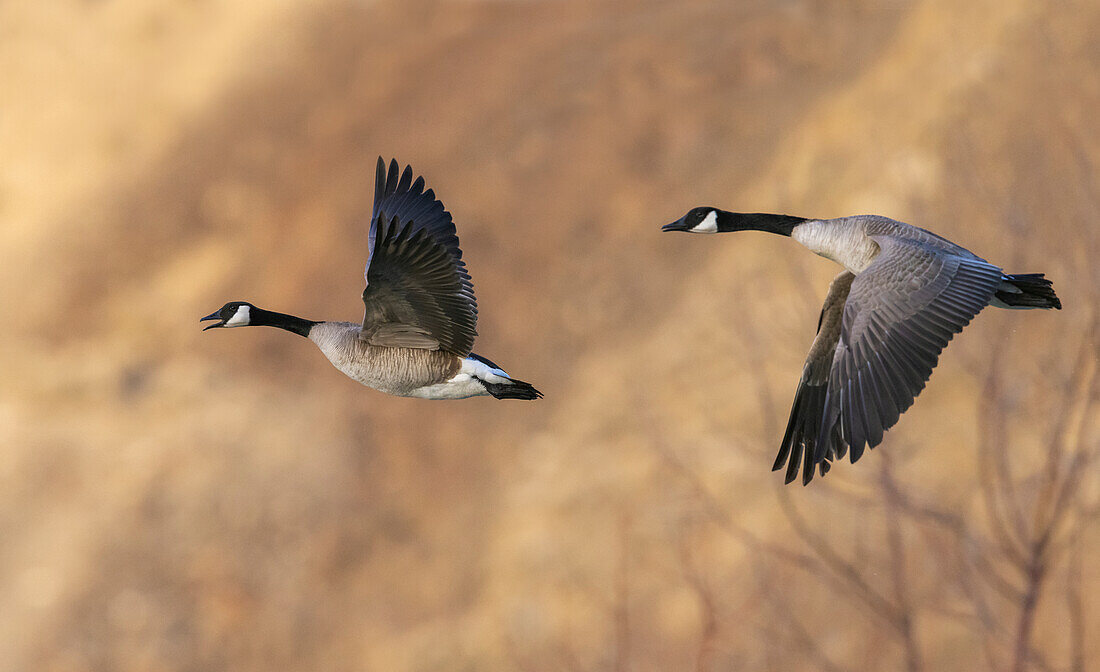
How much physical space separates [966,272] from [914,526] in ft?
23.6

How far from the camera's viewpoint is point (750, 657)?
10758 millimetres

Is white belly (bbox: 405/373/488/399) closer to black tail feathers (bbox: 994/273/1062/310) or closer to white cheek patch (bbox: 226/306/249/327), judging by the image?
white cheek patch (bbox: 226/306/249/327)

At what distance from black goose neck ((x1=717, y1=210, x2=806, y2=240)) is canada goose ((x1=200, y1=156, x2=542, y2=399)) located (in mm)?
1233

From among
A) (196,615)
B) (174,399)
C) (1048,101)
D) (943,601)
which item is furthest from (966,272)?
(174,399)

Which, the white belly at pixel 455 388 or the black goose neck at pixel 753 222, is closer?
the white belly at pixel 455 388

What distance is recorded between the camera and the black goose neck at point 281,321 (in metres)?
4.41

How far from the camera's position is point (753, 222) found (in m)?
4.86

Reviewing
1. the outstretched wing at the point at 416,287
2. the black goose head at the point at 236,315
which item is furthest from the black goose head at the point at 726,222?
the black goose head at the point at 236,315

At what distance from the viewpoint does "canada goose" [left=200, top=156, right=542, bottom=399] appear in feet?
12.8

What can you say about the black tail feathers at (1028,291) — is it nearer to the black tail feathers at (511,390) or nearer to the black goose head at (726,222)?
the black goose head at (726,222)

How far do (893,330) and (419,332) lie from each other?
1635 mm

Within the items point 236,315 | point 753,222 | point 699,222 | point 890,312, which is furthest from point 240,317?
point 890,312

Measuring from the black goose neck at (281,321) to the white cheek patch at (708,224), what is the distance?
161 centimetres

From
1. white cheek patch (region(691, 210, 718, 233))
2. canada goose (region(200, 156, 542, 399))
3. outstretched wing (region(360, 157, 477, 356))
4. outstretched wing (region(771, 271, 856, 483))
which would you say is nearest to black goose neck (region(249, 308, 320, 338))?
canada goose (region(200, 156, 542, 399))
